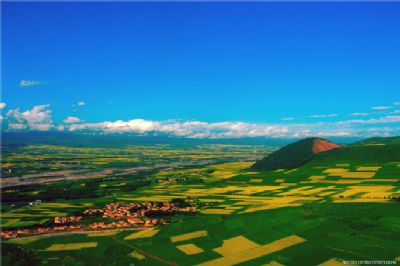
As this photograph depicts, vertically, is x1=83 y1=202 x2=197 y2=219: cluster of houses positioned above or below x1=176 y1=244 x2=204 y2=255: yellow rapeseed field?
below

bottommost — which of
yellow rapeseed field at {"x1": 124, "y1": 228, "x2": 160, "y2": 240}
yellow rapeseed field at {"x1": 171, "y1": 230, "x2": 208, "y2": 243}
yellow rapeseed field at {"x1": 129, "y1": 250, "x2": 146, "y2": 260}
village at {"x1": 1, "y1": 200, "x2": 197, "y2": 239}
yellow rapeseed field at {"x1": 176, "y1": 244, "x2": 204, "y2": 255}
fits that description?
village at {"x1": 1, "y1": 200, "x2": 197, "y2": 239}

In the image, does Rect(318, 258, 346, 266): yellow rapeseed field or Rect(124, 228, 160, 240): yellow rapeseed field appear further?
Rect(124, 228, 160, 240): yellow rapeseed field


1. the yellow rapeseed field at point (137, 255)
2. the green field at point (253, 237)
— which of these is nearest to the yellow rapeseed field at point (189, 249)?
the green field at point (253, 237)

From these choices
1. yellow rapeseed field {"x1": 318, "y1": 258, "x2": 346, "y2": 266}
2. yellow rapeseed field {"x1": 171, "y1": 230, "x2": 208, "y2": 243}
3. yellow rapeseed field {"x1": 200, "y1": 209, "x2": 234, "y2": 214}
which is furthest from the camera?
yellow rapeseed field {"x1": 200, "y1": 209, "x2": 234, "y2": 214}

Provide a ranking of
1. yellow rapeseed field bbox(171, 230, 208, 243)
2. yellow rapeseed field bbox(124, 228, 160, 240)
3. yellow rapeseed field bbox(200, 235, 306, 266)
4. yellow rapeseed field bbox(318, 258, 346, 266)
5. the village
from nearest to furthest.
Result: yellow rapeseed field bbox(318, 258, 346, 266) → yellow rapeseed field bbox(200, 235, 306, 266) → yellow rapeseed field bbox(171, 230, 208, 243) → yellow rapeseed field bbox(124, 228, 160, 240) → the village

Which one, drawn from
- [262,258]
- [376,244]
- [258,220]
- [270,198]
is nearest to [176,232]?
[258,220]

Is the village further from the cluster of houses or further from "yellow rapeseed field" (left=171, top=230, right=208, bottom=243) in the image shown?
"yellow rapeseed field" (left=171, top=230, right=208, bottom=243)

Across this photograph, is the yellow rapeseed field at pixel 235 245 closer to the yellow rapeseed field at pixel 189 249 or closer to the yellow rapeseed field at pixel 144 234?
the yellow rapeseed field at pixel 189 249

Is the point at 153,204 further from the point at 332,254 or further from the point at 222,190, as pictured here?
the point at 332,254

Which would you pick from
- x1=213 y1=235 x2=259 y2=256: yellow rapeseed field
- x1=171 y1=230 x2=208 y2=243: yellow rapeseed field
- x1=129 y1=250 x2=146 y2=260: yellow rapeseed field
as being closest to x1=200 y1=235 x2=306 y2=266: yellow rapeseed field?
x1=213 y1=235 x2=259 y2=256: yellow rapeseed field
